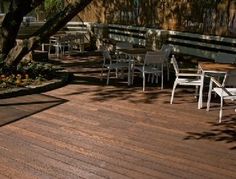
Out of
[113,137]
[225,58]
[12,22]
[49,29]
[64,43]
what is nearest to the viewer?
[113,137]

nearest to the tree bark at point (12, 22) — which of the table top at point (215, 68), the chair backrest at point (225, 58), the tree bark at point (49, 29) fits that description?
the tree bark at point (49, 29)

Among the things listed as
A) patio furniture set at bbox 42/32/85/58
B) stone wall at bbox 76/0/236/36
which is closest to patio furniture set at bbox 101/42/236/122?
stone wall at bbox 76/0/236/36

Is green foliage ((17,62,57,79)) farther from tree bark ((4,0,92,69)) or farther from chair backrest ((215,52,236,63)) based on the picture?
chair backrest ((215,52,236,63))

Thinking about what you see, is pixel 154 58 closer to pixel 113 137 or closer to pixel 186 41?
pixel 113 137

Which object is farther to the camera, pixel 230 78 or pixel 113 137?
pixel 230 78

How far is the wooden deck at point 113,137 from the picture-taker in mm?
5016

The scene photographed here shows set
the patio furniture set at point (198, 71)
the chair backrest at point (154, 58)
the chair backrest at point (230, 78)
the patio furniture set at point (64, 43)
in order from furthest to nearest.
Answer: the patio furniture set at point (64, 43)
the chair backrest at point (154, 58)
the patio furniture set at point (198, 71)
the chair backrest at point (230, 78)

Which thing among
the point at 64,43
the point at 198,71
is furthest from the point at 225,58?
the point at 64,43

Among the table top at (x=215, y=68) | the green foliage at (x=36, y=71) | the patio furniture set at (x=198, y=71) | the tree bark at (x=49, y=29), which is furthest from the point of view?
the green foliage at (x=36, y=71)

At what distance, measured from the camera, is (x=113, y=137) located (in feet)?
20.2

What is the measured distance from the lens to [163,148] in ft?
18.9

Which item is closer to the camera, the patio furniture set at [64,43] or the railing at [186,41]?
the railing at [186,41]

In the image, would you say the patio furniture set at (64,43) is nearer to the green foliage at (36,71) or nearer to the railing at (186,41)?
the railing at (186,41)

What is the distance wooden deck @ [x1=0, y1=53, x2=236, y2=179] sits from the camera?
502 cm
